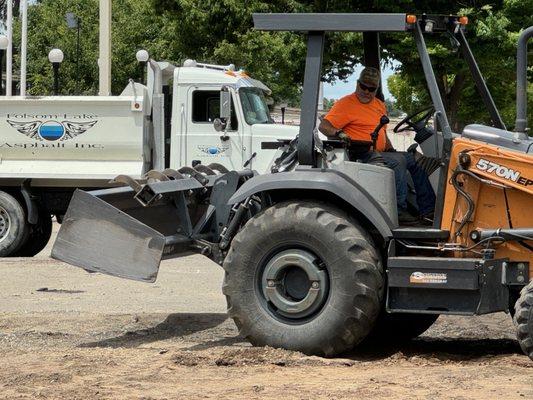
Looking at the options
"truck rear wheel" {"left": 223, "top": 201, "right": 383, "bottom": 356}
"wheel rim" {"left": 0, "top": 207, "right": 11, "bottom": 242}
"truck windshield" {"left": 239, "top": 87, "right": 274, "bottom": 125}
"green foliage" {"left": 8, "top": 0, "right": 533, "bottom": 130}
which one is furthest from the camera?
"green foliage" {"left": 8, "top": 0, "right": 533, "bottom": 130}

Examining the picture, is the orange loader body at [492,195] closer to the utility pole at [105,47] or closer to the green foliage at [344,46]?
the green foliage at [344,46]

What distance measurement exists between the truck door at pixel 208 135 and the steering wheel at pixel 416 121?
8944 millimetres

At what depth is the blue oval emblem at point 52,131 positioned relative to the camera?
17.7 meters

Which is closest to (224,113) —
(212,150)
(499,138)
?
(212,150)

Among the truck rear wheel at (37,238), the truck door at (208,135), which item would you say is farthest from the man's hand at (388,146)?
the truck rear wheel at (37,238)

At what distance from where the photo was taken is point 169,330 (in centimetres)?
1032

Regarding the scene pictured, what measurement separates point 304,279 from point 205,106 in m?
9.86

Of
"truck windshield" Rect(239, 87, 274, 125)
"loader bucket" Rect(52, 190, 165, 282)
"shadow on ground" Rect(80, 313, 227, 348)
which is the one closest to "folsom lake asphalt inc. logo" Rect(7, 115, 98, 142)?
"truck windshield" Rect(239, 87, 274, 125)

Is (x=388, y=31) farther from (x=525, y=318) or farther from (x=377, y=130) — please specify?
(x=525, y=318)

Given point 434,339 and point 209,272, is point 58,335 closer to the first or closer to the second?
point 434,339

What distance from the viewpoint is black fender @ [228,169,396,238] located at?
27.9 feet

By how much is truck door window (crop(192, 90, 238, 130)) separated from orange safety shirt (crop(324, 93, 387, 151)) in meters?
9.13

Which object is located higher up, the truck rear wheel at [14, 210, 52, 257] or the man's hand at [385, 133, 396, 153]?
the man's hand at [385, 133, 396, 153]

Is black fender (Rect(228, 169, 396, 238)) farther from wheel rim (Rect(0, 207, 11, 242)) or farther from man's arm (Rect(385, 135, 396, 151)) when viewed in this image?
wheel rim (Rect(0, 207, 11, 242))
